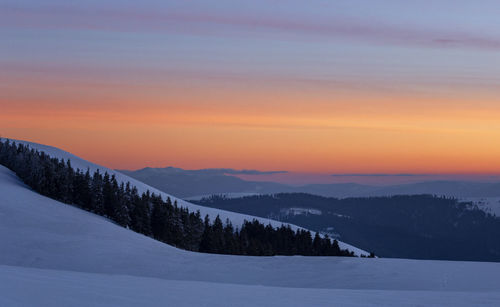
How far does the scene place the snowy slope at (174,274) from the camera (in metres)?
13.0

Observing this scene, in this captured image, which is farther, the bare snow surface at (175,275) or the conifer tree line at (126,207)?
the conifer tree line at (126,207)

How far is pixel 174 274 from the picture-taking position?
959 inches

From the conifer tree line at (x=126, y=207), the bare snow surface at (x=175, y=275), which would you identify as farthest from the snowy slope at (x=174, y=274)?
the conifer tree line at (x=126, y=207)

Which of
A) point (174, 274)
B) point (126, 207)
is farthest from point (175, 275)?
point (126, 207)

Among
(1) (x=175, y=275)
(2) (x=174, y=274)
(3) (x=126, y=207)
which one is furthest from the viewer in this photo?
(3) (x=126, y=207)

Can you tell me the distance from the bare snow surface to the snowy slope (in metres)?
0.03

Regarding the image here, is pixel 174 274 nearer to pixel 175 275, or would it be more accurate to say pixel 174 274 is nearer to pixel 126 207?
pixel 175 275

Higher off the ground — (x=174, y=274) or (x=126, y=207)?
(x=126, y=207)

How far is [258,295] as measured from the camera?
1470cm

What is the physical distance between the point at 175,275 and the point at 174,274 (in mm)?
170

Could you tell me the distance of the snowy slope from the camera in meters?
13.0

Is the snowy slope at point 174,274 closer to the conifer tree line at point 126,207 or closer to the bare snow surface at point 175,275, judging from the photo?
the bare snow surface at point 175,275

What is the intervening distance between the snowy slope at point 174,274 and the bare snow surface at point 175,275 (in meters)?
0.03

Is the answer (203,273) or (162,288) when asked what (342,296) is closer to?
(162,288)
